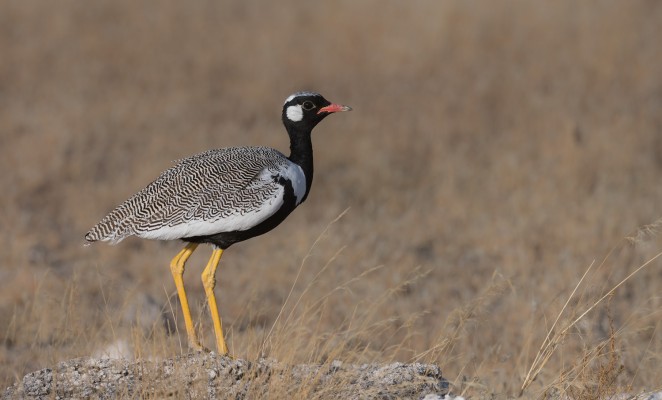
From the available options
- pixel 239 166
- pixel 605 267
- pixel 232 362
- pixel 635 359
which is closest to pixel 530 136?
pixel 605 267

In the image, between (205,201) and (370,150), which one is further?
(370,150)

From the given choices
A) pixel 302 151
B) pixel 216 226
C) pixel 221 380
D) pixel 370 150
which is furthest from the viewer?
pixel 370 150

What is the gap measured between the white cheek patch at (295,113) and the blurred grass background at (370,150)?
147 cm

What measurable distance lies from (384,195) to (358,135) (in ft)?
4.55

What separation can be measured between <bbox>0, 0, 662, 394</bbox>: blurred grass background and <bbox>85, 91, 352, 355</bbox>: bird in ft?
2.56

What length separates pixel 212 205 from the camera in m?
5.67

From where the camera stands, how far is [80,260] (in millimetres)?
9438

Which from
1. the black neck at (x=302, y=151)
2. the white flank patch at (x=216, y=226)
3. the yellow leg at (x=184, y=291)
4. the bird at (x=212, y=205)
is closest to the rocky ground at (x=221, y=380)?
the yellow leg at (x=184, y=291)

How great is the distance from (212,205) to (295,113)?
0.98m

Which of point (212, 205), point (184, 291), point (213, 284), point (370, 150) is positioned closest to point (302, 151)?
point (212, 205)

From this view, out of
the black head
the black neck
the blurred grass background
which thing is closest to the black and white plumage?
the black neck

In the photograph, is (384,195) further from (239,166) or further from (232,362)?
(232,362)

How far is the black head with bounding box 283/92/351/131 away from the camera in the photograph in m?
6.32

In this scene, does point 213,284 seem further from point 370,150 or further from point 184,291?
point 370,150
